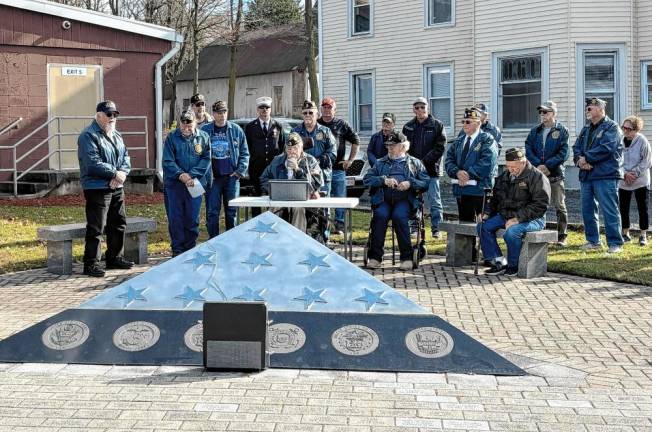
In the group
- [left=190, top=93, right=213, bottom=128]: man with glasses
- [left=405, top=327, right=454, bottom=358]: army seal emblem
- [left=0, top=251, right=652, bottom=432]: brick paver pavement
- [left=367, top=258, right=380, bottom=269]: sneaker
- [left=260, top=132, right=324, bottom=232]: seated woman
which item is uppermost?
[left=190, top=93, right=213, bottom=128]: man with glasses

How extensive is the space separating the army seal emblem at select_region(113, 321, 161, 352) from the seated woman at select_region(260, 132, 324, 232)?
440cm

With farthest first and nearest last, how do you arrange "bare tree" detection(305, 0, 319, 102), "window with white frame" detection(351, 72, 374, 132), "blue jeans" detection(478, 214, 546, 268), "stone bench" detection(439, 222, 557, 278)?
"bare tree" detection(305, 0, 319, 102), "window with white frame" detection(351, 72, 374, 132), "blue jeans" detection(478, 214, 546, 268), "stone bench" detection(439, 222, 557, 278)

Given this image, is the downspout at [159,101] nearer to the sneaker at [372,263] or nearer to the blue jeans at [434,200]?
the blue jeans at [434,200]

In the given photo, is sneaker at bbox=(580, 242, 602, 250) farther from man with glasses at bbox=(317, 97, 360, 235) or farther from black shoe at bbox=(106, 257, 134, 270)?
black shoe at bbox=(106, 257, 134, 270)

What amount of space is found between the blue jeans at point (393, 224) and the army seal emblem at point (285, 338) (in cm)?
456

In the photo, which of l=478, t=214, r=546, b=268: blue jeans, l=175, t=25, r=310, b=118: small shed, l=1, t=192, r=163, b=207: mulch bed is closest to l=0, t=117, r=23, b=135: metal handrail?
Answer: l=1, t=192, r=163, b=207: mulch bed

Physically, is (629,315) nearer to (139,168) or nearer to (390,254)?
(390,254)

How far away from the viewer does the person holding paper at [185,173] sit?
39.5ft

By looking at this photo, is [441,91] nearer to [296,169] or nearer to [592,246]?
[592,246]

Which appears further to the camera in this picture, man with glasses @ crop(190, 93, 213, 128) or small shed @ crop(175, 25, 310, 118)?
small shed @ crop(175, 25, 310, 118)

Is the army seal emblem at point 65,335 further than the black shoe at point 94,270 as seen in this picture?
No

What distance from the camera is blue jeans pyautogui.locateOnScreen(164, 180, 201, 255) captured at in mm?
12188

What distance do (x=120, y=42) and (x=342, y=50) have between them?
842 centimetres

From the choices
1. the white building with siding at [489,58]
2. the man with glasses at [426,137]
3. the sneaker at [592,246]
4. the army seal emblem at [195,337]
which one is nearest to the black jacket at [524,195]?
the sneaker at [592,246]
